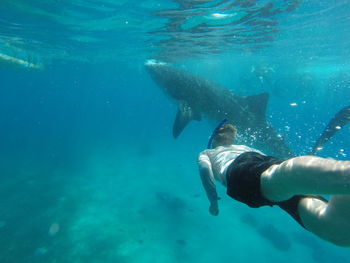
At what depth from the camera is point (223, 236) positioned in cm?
1202

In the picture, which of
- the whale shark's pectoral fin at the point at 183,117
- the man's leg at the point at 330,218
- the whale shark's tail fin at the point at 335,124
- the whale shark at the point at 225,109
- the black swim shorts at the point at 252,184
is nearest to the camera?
the man's leg at the point at 330,218

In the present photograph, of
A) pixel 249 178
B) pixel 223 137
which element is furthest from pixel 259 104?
pixel 249 178

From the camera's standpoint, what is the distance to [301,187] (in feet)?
7.96

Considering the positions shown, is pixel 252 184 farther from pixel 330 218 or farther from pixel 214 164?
pixel 214 164

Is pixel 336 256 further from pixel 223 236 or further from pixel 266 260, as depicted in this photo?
pixel 223 236

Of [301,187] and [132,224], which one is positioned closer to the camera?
[301,187]

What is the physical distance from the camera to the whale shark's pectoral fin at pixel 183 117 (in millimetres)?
12141

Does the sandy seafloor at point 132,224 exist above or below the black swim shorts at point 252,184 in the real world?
below

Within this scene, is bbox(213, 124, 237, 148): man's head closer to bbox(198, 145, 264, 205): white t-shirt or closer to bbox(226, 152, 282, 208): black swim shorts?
bbox(198, 145, 264, 205): white t-shirt

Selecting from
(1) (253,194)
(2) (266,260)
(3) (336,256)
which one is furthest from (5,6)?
(3) (336,256)

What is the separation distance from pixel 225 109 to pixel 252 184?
30.1ft

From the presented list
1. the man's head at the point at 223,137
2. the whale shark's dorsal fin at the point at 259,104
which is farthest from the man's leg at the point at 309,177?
the whale shark's dorsal fin at the point at 259,104

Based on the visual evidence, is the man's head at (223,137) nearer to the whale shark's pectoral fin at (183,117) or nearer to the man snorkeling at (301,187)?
the man snorkeling at (301,187)

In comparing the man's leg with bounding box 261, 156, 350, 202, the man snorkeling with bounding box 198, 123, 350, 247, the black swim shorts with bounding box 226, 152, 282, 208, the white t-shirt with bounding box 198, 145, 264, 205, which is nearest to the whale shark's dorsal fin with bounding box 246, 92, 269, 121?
the white t-shirt with bounding box 198, 145, 264, 205
